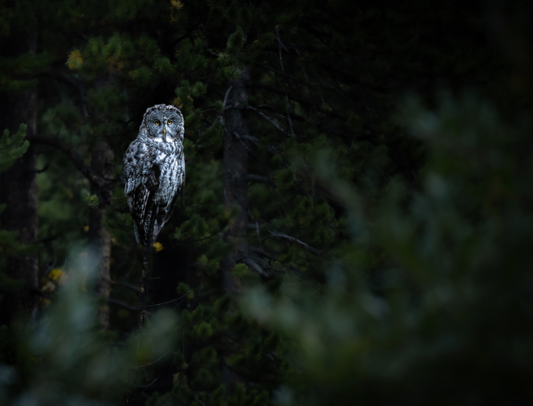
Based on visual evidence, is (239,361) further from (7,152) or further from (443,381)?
(443,381)

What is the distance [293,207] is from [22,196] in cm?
441

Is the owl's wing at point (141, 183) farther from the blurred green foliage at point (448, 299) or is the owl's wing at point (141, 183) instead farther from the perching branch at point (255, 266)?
the perching branch at point (255, 266)

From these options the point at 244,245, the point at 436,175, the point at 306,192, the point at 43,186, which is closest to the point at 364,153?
the point at 306,192

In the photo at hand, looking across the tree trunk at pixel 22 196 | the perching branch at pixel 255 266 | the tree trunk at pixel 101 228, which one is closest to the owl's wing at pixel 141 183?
the perching branch at pixel 255 266

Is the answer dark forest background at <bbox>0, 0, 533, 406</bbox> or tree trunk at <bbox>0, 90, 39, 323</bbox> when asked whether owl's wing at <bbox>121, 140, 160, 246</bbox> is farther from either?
tree trunk at <bbox>0, 90, 39, 323</bbox>

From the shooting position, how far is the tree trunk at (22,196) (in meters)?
6.44

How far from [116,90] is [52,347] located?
384 cm

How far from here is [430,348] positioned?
0.93m

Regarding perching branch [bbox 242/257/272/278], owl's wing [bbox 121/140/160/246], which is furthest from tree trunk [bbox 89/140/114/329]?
owl's wing [bbox 121/140/160/246]

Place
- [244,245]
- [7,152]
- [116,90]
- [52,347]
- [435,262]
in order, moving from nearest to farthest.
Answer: [435,262] < [52,347] < [7,152] < [116,90] < [244,245]

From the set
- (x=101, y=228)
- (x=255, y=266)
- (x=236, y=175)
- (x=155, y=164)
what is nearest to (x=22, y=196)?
(x=101, y=228)

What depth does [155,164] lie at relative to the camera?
287cm

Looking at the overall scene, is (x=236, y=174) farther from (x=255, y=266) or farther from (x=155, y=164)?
(x=155, y=164)

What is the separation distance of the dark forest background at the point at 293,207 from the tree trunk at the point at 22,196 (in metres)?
0.03
